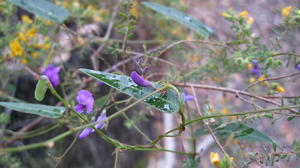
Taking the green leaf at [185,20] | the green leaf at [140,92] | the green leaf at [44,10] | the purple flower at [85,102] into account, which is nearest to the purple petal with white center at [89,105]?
the purple flower at [85,102]

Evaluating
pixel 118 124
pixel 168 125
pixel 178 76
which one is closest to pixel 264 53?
pixel 178 76

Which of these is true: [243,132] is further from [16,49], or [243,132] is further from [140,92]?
[16,49]

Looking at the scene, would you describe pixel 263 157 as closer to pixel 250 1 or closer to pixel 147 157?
pixel 147 157


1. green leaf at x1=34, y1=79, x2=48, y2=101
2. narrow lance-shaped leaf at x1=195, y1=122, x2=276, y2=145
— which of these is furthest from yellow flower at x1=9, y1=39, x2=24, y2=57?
narrow lance-shaped leaf at x1=195, y1=122, x2=276, y2=145

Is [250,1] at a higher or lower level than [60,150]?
higher

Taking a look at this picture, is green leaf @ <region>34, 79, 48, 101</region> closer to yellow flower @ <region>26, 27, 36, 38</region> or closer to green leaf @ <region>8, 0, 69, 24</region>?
green leaf @ <region>8, 0, 69, 24</region>

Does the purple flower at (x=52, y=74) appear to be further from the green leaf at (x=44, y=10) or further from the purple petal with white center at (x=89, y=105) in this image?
the purple petal with white center at (x=89, y=105)
